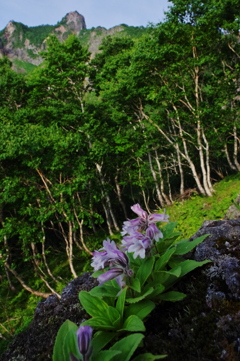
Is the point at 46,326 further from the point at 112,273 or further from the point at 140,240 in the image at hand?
the point at 140,240

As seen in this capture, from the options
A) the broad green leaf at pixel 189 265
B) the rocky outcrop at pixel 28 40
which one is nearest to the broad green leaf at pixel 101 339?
the broad green leaf at pixel 189 265

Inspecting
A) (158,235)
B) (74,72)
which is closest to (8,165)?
(74,72)

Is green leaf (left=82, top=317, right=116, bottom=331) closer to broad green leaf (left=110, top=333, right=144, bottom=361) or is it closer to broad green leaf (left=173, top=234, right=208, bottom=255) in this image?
broad green leaf (left=110, top=333, right=144, bottom=361)

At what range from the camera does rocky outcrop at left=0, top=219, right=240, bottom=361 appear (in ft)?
4.98

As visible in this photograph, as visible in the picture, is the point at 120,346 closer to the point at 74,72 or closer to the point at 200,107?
the point at 200,107

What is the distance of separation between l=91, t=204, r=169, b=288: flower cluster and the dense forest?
9329mm

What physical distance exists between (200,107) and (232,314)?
13.7 m

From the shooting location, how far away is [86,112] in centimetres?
1570

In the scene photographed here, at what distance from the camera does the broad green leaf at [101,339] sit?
159 cm

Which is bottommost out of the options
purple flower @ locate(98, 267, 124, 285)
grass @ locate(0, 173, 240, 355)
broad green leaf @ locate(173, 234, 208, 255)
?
grass @ locate(0, 173, 240, 355)

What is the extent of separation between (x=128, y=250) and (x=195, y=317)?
690 mm

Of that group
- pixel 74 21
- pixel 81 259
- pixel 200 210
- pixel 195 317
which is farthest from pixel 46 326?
pixel 74 21

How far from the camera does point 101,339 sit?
1.63 metres

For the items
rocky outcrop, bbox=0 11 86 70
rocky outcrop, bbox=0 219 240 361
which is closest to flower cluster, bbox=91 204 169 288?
rocky outcrop, bbox=0 219 240 361
